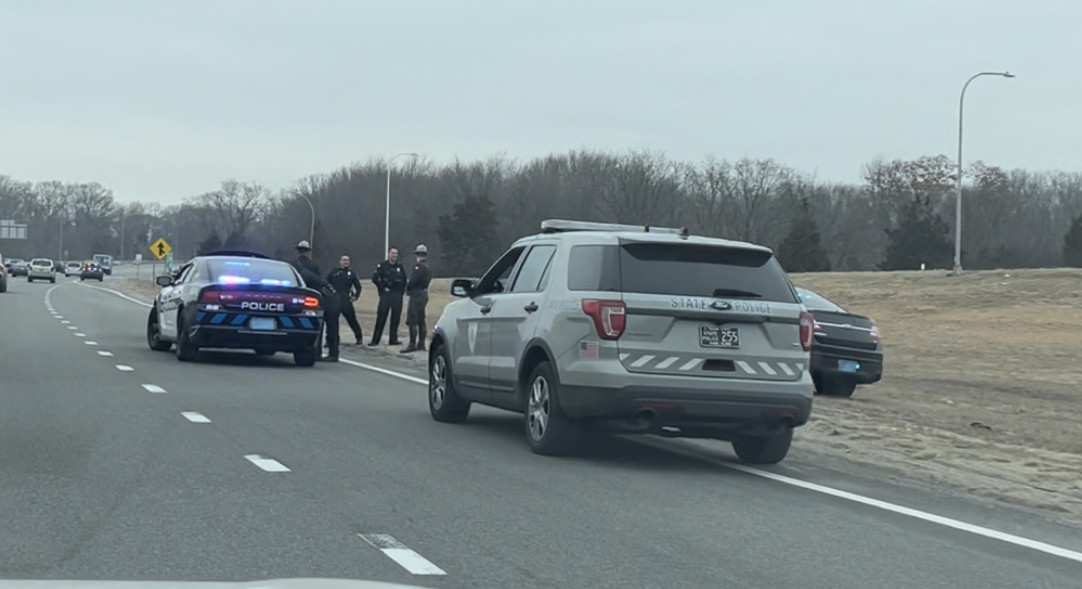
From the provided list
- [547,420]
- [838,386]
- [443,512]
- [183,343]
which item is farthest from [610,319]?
[183,343]

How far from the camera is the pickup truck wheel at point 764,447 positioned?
37.3 feet

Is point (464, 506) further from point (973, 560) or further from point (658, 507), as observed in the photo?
point (973, 560)

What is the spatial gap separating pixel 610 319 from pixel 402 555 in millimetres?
3870

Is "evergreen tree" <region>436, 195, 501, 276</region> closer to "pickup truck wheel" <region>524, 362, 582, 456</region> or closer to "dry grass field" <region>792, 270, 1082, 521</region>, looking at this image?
"dry grass field" <region>792, 270, 1082, 521</region>

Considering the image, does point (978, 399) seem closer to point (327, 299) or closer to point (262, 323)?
point (327, 299)

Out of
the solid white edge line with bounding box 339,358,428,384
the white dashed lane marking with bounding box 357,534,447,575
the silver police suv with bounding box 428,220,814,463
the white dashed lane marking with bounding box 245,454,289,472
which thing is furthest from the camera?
the solid white edge line with bounding box 339,358,428,384

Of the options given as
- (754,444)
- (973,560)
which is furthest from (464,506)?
(754,444)

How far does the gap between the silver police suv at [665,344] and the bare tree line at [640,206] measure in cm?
9118

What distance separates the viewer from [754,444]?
11.6 m

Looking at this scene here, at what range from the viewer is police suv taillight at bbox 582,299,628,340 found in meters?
10.6

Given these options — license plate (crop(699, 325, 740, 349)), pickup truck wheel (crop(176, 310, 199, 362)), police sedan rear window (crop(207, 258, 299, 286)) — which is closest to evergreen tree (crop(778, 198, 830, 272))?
police sedan rear window (crop(207, 258, 299, 286))

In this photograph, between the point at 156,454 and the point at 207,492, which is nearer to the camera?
the point at 207,492

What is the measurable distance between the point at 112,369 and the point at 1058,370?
56.1 feet

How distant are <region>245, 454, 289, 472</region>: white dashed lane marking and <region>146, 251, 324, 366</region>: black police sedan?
9235 millimetres
